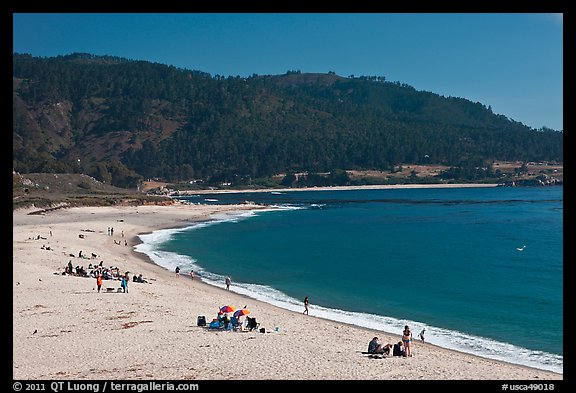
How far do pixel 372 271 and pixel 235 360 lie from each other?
24.4 m

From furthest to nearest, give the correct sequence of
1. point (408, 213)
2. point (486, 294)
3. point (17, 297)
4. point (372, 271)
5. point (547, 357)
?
1. point (408, 213)
2. point (372, 271)
3. point (486, 294)
4. point (17, 297)
5. point (547, 357)

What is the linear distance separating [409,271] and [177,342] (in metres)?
24.6

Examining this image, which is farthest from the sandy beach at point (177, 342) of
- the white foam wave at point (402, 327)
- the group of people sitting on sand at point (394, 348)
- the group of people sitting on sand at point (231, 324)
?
the white foam wave at point (402, 327)

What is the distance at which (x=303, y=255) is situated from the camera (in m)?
46.5

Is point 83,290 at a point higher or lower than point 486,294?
higher

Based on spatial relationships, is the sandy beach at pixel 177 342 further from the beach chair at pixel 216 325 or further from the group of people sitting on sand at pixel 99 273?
the group of people sitting on sand at pixel 99 273

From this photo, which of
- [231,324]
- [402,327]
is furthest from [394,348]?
[402,327]

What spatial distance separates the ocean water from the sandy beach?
2.85 meters

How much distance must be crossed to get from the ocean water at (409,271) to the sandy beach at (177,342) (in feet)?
9.36

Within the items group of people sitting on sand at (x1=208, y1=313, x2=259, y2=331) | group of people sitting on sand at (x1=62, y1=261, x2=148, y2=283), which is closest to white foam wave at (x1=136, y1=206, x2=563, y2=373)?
group of people sitting on sand at (x1=62, y1=261, x2=148, y2=283)

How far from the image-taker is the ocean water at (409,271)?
23.2 m

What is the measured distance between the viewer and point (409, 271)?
38875mm

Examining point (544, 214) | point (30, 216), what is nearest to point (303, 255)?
point (30, 216)

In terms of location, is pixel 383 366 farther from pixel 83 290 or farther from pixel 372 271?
pixel 372 271
